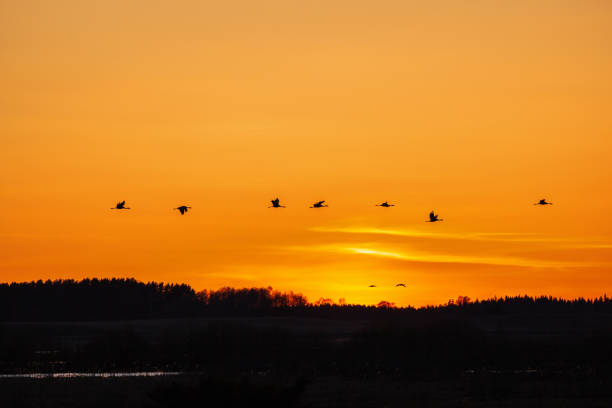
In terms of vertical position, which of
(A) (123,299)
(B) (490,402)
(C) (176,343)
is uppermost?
(A) (123,299)

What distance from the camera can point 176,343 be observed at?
9138 cm

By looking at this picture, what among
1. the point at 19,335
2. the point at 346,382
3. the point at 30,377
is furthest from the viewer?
the point at 19,335

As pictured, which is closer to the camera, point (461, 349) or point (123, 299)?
point (461, 349)

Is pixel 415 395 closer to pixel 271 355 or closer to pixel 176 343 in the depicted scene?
pixel 271 355

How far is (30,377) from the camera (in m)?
68.9

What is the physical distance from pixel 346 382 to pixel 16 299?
127228 millimetres

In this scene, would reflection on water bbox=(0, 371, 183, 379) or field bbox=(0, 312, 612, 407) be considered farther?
reflection on water bbox=(0, 371, 183, 379)

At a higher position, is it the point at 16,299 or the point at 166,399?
the point at 16,299

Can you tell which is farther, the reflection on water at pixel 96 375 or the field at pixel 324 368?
the reflection on water at pixel 96 375

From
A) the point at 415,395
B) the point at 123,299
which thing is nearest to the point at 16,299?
the point at 123,299

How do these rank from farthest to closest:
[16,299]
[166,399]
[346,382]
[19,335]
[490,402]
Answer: [16,299]
[19,335]
[346,382]
[490,402]
[166,399]

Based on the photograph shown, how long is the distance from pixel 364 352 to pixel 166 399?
50.6m

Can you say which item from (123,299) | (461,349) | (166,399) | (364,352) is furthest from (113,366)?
(123,299)

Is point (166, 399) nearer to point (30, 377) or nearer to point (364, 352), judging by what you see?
point (30, 377)
